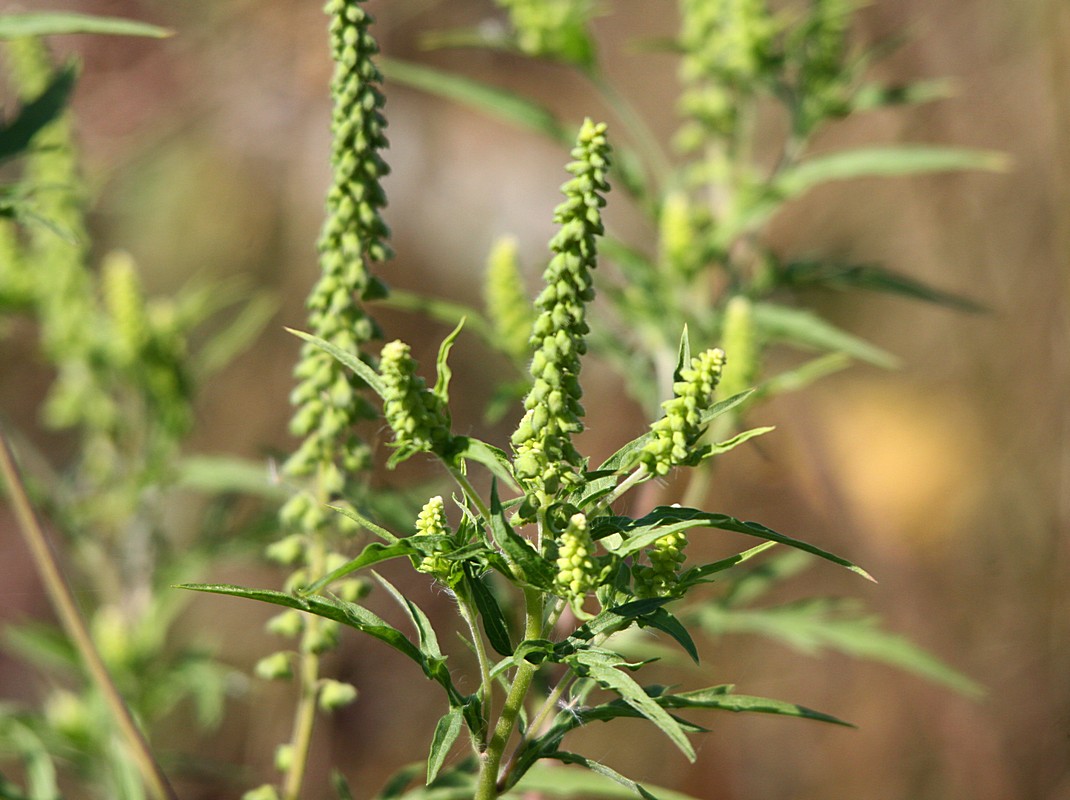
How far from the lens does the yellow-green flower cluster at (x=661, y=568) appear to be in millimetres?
1035

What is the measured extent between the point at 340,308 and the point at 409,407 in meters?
0.43

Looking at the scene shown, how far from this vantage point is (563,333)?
98 cm

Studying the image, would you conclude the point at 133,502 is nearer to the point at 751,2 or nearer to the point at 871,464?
the point at 751,2

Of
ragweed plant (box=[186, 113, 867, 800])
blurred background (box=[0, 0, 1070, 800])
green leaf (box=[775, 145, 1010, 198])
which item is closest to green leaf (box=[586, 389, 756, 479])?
ragweed plant (box=[186, 113, 867, 800])

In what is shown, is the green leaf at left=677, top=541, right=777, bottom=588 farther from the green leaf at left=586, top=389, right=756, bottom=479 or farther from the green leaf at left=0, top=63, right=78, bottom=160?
the green leaf at left=0, top=63, right=78, bottom=160

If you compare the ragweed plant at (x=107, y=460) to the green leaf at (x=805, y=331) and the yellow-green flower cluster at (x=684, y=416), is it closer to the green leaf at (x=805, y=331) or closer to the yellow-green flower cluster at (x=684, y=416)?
the green leaf at (x=805, y=331)

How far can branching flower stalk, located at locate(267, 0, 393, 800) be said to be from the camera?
3.99ft

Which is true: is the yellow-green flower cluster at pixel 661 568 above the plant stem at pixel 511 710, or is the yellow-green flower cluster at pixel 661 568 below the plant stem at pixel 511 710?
above

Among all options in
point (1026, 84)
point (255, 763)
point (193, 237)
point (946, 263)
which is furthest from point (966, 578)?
point (193, 237)

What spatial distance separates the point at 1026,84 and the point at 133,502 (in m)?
4.72

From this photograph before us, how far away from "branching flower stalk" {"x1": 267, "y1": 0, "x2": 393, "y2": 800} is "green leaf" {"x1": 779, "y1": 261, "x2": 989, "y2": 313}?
1.21m

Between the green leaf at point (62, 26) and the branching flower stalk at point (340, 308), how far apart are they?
0.26 m

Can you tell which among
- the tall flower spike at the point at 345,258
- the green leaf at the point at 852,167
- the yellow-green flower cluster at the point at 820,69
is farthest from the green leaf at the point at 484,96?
the tall flower spike at the point at 345,258

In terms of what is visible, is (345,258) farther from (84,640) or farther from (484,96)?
(484,96)
